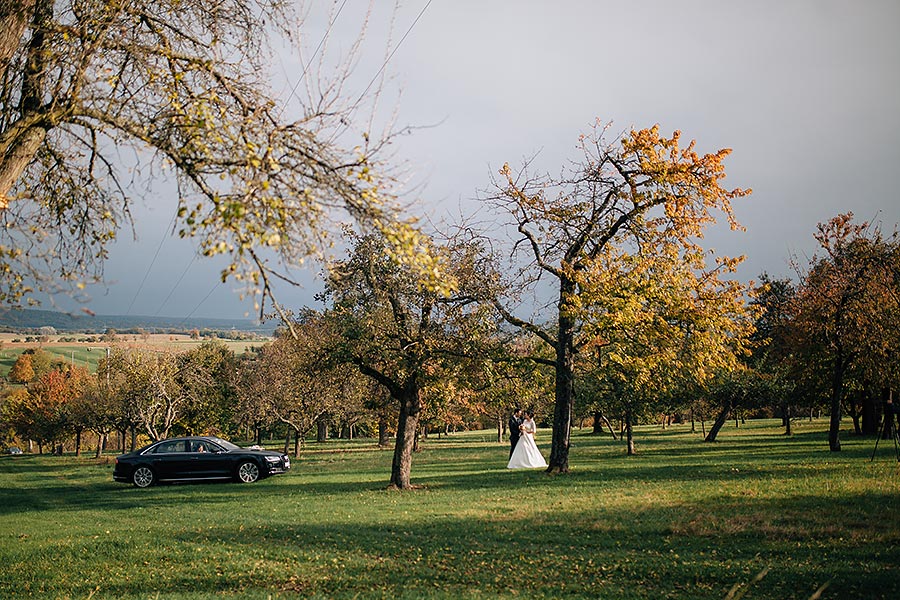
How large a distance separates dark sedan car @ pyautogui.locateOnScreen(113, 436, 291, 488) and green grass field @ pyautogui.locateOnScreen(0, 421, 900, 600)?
3.30 metres

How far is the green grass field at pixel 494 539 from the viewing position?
909 cm

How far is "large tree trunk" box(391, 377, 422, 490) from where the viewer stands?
74.0 feet

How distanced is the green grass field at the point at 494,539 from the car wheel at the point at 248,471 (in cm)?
392

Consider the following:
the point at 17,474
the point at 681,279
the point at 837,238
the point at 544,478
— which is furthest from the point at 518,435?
the point at 17,474

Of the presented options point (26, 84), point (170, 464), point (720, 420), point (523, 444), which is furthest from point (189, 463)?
A: point (720, 420)

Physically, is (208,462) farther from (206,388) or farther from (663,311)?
(206,388)

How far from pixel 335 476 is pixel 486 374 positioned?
1010cm

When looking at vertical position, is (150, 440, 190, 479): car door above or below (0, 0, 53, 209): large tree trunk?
below

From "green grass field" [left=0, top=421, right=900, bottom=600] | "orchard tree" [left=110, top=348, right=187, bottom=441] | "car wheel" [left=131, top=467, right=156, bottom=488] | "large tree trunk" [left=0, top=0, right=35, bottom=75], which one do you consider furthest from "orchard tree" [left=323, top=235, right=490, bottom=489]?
"orchard tree" [left=110, top=348, right=187, bottom=441]

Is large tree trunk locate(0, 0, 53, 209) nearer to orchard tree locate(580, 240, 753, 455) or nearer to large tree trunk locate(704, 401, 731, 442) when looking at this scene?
orchard tree locate(580, 240, 753, 455)

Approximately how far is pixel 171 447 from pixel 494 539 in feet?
62.4

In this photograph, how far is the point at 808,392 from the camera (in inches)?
1497

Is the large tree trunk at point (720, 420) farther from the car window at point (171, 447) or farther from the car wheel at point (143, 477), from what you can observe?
the car wheel at point (143, 477)

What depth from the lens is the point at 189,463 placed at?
27.8 metres
